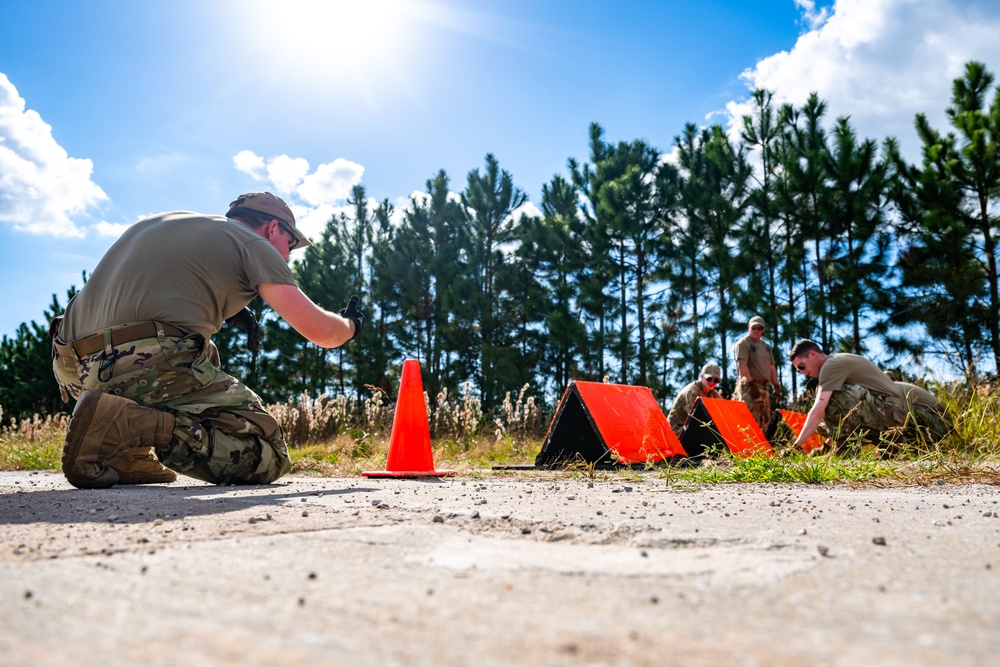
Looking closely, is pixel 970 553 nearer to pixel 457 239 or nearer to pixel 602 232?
pixel 602 232

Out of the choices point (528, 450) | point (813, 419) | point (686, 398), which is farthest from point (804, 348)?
point (528, 450)

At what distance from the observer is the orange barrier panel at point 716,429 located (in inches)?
238

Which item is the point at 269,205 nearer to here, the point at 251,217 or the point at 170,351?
the point at 251,217

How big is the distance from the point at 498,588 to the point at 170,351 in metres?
2.80

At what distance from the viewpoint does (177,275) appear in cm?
365

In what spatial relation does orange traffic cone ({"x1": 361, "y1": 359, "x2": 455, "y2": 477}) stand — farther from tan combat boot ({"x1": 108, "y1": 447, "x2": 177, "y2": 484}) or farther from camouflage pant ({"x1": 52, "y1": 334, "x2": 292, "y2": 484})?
tan combat boot ({"x1": 108, "y1": 447, "x2": 177, "y2": 484})

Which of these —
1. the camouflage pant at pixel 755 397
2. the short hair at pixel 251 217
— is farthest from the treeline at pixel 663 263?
the short hair at pixel 251 217

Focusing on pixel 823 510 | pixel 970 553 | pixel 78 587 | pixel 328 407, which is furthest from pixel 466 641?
pixel 328 407

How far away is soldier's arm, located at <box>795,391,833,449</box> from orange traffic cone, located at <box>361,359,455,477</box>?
264 centimetres

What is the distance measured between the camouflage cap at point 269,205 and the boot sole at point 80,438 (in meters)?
1.35

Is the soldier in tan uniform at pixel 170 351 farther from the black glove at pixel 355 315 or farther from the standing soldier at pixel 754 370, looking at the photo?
the standing soldier at pixel 754 370

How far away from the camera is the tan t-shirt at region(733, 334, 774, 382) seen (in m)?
9.93

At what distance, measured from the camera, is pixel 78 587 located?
4.22 ft

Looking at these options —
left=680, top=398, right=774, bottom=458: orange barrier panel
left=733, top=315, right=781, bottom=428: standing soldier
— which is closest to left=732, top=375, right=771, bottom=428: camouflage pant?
left=733, top=315, right=781, bottom=428: standing soldier
